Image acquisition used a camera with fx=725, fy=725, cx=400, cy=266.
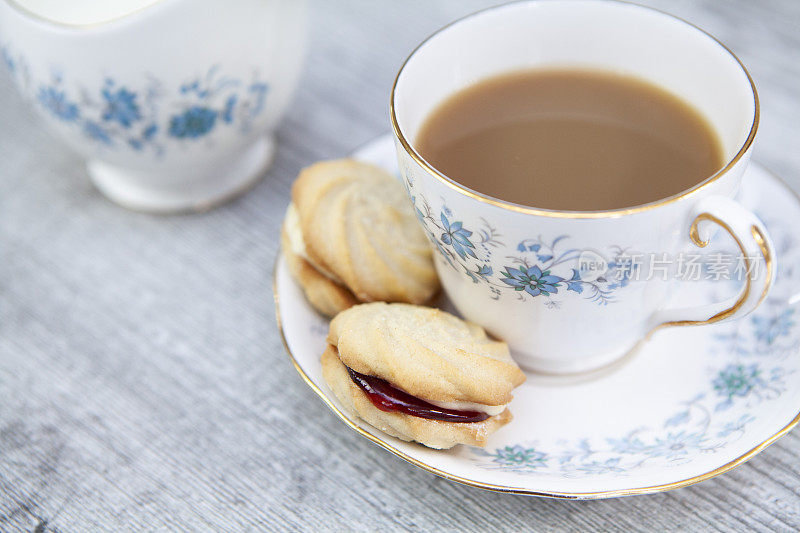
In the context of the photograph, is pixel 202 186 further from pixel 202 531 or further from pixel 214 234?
pixel 202 531

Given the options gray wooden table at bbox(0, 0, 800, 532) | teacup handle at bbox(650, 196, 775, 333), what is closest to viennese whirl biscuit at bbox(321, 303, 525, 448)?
gray wooden table at bbox(0, 0, 800, 532)

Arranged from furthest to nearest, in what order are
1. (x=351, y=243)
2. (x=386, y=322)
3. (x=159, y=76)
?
(x=159, y=76) < (x=351, y=243) < (x=386, y=322)

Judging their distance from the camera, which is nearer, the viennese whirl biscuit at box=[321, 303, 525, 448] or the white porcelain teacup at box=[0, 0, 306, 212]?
the viennese whirl biscuit at box=[321, 303, 525, 448]

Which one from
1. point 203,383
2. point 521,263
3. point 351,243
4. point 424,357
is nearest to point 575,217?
point 521,263

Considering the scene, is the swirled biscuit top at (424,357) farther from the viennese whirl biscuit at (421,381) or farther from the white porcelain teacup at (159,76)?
the white porcelain teacup at (159,76)

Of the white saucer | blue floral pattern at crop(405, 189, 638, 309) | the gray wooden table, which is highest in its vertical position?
blue floral pattern at crop(405, 189, 638, 309)

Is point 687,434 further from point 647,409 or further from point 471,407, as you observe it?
point 471,407

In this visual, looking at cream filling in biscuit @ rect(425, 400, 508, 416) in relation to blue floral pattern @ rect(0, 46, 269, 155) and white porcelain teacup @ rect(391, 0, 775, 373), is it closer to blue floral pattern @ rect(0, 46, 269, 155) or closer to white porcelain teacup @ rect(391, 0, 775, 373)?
white porcelain teacup @ rect(391, 0, 775, 373)
